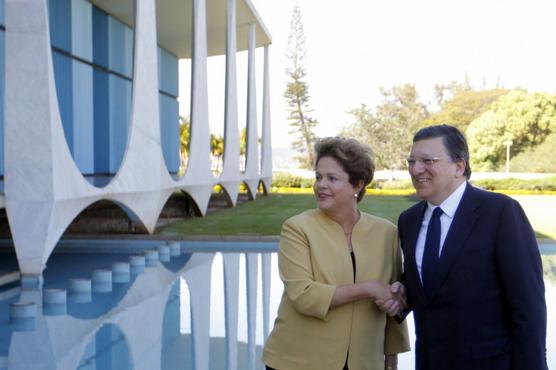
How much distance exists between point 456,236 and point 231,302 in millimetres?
4942

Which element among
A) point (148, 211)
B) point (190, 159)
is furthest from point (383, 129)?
point (148, 211)

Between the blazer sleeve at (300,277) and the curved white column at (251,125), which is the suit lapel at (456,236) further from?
the curved white column at (251,125)

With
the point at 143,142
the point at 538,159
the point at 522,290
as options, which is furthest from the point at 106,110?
the point at 538,159

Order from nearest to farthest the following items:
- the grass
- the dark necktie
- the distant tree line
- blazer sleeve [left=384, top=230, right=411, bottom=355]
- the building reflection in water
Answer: the dark necktie → blazer sleeve [left=384, top=230, right=411, bottom=355] → the building reflection in water → the grass → the distant tree line

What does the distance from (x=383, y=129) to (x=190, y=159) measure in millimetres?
30935

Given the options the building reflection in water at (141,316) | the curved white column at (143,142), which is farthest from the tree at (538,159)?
the building reflection in water at (141,316)

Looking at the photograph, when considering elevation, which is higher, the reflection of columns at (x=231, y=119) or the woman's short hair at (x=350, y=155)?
the reflection of columns at (x=231, y=119)

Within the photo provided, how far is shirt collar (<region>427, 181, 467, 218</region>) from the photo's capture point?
204 centimetres

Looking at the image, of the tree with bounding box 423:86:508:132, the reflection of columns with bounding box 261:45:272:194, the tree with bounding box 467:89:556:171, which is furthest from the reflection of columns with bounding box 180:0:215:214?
the tree with bounding box 423:86:508:132

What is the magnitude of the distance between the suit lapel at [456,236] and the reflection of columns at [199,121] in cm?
1202

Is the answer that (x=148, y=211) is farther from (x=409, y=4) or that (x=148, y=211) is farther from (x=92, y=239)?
(x=409, y=4)

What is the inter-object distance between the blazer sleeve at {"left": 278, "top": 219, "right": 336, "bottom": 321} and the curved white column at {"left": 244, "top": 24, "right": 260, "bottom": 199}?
18.9 meters

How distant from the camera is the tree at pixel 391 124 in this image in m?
42.6

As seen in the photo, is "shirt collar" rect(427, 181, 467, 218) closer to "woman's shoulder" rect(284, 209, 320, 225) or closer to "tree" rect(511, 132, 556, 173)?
"woman's shoulder" rect(284, 209, 320, 225)
